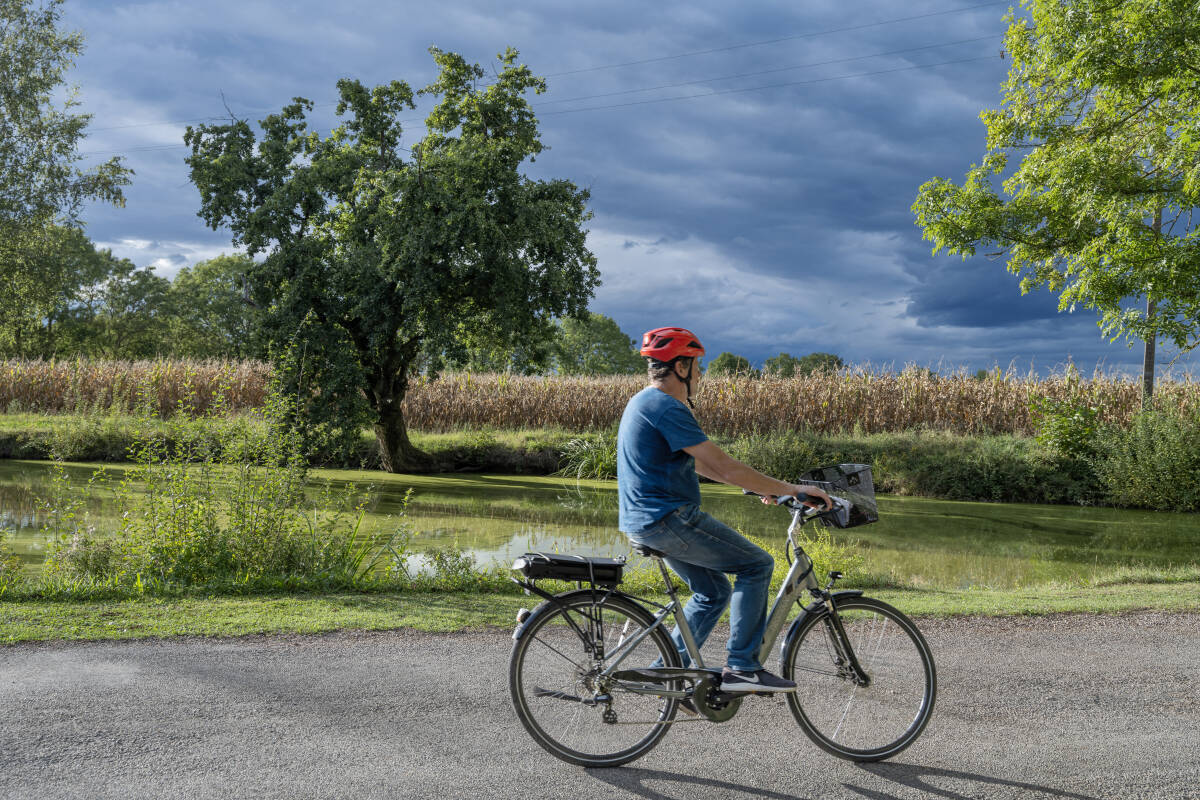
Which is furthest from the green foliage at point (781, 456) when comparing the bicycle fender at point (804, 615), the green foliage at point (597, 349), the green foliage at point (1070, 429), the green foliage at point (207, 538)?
the green foliage at point (597, 349)

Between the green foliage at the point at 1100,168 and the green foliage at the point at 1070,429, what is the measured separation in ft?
12.5

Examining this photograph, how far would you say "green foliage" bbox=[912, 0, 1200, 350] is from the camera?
1460cm

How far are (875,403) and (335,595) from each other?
22.1m

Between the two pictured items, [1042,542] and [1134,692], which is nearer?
[1134,692]

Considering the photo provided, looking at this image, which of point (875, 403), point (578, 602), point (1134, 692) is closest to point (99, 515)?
point (578, 602)

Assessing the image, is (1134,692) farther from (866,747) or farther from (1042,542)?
(1042,542)

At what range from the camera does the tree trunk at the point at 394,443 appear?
77.3ft

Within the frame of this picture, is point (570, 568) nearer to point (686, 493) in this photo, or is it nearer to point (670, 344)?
point (686, 493)

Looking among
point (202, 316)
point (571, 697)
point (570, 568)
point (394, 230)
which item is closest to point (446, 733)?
point (571, 697)

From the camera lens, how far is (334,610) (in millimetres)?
7387

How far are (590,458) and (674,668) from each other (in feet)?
66.5

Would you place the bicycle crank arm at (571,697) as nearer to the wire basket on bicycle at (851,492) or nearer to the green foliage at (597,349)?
the wire basket on bicycle at (851,492)

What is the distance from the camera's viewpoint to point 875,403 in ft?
88.8

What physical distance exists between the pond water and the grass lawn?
1.92m
